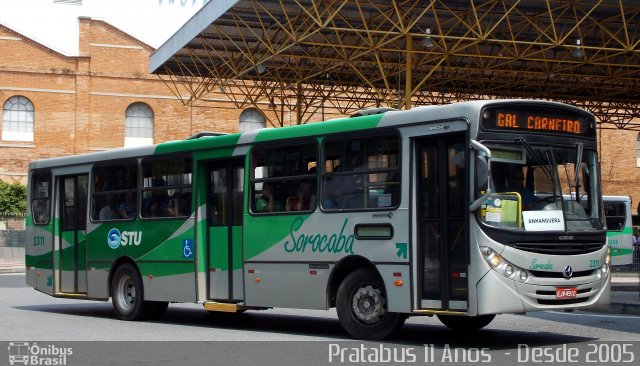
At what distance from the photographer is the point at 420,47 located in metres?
34.6

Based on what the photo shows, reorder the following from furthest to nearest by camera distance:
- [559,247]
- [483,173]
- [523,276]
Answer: [559,247], [523,276], [483,173]

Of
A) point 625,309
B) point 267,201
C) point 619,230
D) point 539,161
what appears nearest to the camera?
point 539,161

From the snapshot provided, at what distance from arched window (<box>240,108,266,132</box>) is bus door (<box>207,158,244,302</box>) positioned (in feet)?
129

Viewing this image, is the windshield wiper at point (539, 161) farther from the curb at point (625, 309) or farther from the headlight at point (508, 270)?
the curb at point (625, 309)

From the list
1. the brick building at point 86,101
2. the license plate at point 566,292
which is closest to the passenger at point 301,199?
the license plate at point 566,292

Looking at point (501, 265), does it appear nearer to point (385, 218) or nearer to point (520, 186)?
point (520, 186)

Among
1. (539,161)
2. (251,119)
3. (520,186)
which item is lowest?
(520,186)

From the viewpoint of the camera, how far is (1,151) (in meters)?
51.7

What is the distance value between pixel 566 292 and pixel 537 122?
213 cm

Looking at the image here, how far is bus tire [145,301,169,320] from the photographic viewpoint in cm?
1795

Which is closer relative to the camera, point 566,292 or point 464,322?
point 566,292

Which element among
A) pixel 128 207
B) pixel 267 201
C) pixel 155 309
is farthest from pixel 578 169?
pixel 128 207

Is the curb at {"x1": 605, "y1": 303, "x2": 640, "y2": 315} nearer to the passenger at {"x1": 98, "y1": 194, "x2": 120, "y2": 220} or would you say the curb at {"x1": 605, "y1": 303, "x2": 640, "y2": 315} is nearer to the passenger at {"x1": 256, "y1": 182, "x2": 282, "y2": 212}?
the passenger at {"x1": 256, "y1": 182, "x2": 282, "y2": 212}

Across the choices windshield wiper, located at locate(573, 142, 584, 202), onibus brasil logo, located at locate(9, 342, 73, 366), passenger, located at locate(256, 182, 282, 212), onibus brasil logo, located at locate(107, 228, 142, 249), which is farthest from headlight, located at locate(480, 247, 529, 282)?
onibus brasil logo, located at locate(107, 228, 142, 249)
